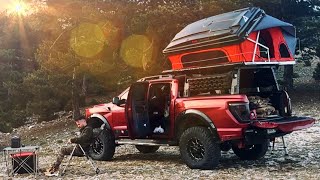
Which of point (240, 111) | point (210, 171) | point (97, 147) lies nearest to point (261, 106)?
point (240, 111)

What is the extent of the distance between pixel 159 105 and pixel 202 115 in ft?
6.20

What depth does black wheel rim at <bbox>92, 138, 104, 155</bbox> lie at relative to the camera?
10053 millimetres

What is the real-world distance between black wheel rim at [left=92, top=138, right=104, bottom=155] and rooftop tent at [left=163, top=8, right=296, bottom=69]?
2617mm

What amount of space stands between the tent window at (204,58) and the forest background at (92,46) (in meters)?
10.3

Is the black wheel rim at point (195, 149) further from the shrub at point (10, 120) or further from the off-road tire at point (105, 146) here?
the shrub at point (10, 120)

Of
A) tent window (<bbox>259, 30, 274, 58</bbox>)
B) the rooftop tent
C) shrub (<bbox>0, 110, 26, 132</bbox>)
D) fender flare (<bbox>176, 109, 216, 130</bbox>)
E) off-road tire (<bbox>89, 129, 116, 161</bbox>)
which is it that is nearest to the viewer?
fender flare (<bbox>176, 109, 216, 130</bbox>)

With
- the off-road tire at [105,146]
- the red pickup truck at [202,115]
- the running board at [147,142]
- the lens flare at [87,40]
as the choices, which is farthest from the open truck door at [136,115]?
the lens flare at [87,40]

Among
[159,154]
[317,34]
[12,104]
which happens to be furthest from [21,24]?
[159,154]

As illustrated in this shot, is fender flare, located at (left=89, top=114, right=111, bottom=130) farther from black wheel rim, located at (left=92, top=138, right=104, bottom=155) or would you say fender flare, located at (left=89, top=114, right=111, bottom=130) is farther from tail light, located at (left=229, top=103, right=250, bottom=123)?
tail light, located at (left=229, top=103, right=250, bottom=123)

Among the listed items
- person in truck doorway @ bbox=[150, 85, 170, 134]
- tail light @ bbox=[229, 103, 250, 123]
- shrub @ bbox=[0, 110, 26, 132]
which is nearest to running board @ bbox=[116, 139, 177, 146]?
person in truck doorway @ bbox=[150, 85, 170, 134]

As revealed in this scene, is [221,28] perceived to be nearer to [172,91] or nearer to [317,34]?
[172,91]

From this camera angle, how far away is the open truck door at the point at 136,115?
941 cm

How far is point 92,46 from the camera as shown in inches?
754

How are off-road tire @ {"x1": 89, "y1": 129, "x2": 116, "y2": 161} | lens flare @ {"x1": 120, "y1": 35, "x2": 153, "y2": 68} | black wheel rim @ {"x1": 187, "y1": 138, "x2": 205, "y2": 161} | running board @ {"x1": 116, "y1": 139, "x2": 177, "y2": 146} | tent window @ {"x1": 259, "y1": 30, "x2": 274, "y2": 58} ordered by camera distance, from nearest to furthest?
black wheel rim @ {"x1": 187, "y1": 138, "x2": 205, "y2": 161} < tent window @ {"x1": 259, "y1": 30, "x2": 274, "y2": 58} < running board @ {"x1": 116, "y1": 139, "x2": 177, "y2": 146} < off-road tire @ {"x1": 89, "y1": 129, "x2": 116, "y2": 161} < lens flare @ {"x1": 120, "y1": 35, "x2": 153, "y2": 68}
